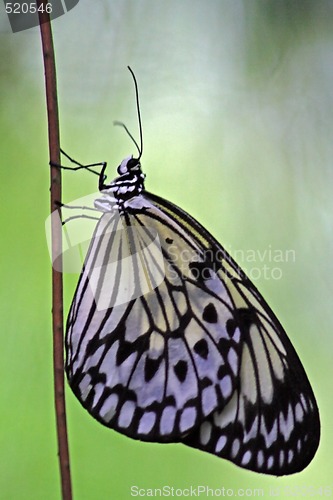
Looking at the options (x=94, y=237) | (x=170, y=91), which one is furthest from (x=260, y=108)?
(x=94, y=237)

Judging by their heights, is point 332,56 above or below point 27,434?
above

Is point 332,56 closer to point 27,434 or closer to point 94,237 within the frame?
point 94,237

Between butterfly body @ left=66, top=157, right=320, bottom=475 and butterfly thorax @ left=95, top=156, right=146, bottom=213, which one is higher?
butterfly thorax @ left=95, top=156, right=146, bottom=213

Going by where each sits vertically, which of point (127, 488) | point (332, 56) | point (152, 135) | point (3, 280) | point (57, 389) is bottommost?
point (127, 488)

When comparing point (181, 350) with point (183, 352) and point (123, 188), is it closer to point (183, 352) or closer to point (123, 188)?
point (183, 352)

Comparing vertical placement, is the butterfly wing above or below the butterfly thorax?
below
